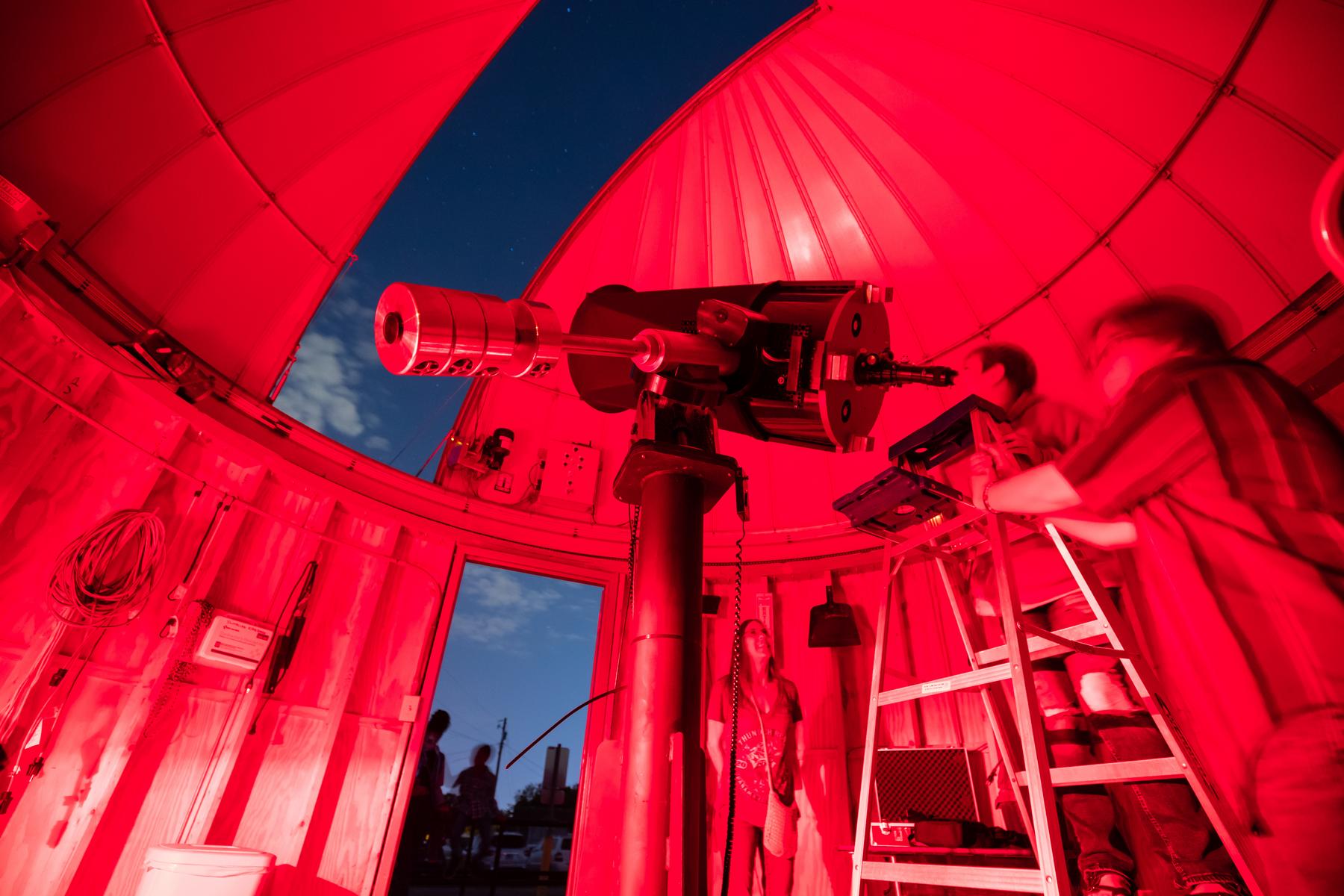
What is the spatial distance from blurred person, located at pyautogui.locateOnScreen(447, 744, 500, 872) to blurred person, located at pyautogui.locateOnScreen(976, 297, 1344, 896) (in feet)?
24.9

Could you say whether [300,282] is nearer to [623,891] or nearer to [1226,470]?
[623,891]

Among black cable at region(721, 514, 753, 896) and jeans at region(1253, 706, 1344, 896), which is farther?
black cable at region(721, 514, 753, 896)

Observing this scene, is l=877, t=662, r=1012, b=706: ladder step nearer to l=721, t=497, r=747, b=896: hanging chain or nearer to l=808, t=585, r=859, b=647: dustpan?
l=721, t=497, r=747, b=896: hanging chain

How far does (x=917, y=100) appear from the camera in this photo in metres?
4.66

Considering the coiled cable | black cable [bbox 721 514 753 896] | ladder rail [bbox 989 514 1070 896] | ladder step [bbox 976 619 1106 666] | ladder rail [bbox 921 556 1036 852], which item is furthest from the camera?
the coiled cable

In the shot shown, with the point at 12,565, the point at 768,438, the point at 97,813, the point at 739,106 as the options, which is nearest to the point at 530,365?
the point at 768,438

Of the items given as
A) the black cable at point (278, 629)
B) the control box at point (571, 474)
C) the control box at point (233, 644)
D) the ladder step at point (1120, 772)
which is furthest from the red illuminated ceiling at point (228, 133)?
the ladder step at point (1120, 772)

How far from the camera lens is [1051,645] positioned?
2184 millimetres

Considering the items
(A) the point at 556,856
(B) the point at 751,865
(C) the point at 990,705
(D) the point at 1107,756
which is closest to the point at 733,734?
(C) the point at 990,705

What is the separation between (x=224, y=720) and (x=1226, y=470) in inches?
216

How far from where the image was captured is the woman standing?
4.34 m

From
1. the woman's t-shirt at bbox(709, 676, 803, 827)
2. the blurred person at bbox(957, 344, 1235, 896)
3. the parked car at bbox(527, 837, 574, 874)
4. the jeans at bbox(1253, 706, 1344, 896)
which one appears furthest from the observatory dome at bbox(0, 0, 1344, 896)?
the parked car at bbox(527, 837, 574, 874)

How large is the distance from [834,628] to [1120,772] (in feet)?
11.2

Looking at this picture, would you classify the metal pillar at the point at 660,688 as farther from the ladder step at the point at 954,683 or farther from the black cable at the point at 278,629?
the black cable at the point at 278,629
